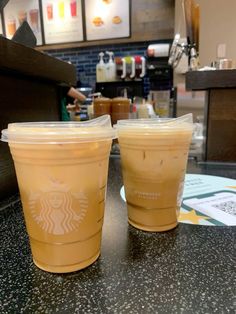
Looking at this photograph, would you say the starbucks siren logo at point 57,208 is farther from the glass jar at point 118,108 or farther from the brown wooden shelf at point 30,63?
the glass jar at point 118,108

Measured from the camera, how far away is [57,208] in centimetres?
32

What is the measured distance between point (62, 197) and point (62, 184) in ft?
0.06

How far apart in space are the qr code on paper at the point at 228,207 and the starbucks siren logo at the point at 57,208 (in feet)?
1.17

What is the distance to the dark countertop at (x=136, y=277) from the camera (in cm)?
29

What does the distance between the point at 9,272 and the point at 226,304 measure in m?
0.29

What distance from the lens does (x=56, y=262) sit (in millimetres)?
343

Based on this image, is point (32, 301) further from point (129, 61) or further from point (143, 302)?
point (129, 61)

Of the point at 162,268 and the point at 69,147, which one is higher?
the point at 69,147

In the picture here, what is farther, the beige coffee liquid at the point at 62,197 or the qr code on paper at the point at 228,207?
the qr code on paper at the point at 228,207

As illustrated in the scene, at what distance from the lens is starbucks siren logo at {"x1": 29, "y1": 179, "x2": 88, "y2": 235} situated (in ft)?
1.04

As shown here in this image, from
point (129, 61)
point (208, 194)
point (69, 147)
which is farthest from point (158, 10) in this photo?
Result: point (69, 147)

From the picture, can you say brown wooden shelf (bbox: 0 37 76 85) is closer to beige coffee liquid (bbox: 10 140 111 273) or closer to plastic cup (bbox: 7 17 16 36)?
beige coffee liquid (bbox: 10 140 111 273)

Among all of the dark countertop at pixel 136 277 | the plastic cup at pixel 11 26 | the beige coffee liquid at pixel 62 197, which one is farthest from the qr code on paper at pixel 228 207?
the plastic cup at pixel 11 26

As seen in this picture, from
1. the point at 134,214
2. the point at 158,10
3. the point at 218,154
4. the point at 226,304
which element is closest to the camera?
the point at 226,304
